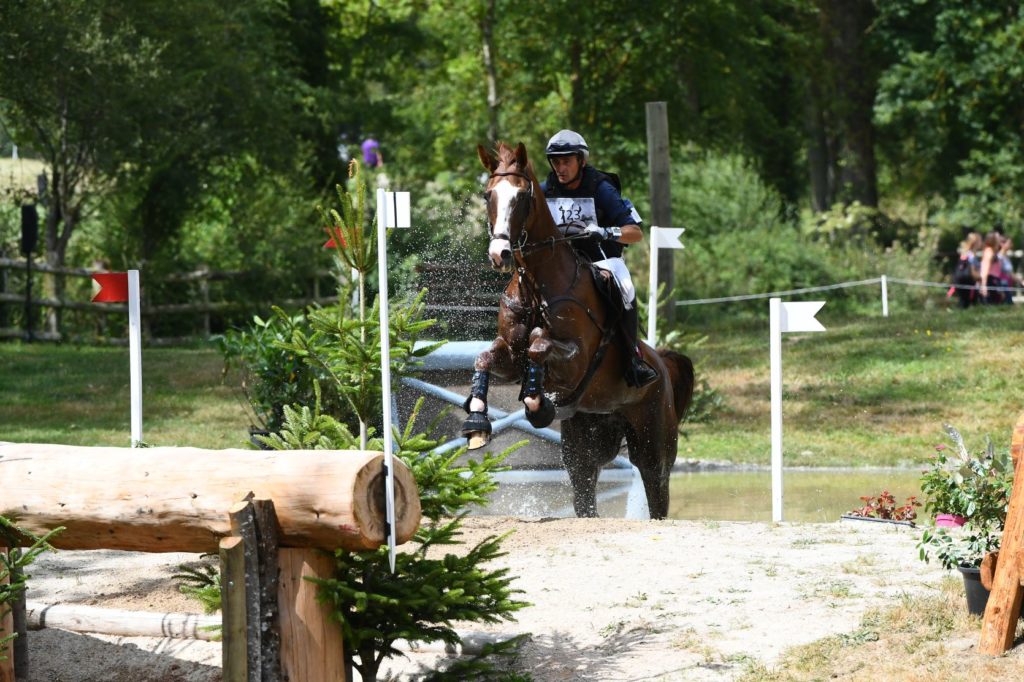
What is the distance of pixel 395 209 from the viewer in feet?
17.8

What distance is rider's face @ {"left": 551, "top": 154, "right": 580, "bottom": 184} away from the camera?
8414 mm

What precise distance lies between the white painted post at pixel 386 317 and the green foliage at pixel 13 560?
1.36m

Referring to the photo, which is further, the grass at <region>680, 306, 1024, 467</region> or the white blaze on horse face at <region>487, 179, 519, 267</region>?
the grass at <region>680, 306, 1024, 467</region>

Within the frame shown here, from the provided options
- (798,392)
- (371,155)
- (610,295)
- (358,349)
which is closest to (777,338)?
(610,295)

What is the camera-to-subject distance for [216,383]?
1870cm

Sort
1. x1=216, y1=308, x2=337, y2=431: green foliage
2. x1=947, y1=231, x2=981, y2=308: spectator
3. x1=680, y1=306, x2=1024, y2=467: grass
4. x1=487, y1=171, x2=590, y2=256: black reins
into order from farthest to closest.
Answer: x1=947, y1=231, x2=981, y2=308: spectator
x1=680, y1=306, x2=1024, y2=467: grass
x1=216, y1=308, x2=337, y2=431: green foliage
x1=487, y1=171, x2=590, y2=256: black reins

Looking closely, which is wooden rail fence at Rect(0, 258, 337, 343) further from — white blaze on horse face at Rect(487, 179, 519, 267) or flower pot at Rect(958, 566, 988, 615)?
flower pot at Rect(958, 566, 988, 615)

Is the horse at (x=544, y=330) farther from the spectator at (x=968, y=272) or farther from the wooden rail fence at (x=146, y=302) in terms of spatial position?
the spectator at (x=968, y=272)

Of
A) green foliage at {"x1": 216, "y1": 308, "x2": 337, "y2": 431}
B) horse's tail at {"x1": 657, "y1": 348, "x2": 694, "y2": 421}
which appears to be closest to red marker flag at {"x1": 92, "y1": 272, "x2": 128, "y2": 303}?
green foliage at {"x1": 216, "y1": 308, "x2": 337, "y2": 431}

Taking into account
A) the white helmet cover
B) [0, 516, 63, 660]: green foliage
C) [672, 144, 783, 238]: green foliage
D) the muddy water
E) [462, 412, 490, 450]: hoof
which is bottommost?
the muddy water

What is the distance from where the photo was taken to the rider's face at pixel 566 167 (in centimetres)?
841

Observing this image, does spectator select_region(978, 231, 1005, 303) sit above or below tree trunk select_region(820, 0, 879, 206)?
below

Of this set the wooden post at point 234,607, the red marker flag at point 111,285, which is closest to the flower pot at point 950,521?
the wooden post at point 234,607

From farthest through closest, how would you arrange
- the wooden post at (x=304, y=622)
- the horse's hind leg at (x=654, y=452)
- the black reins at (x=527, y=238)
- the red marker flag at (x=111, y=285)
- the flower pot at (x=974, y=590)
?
the horse's hind leg at (x=654, y=452) → the red marker flag at (x=111, y=285) → the black reins at (x=527, y=238) → the flower pot at (x=974, y=590) → the wooden post at (x=304, y=622)
